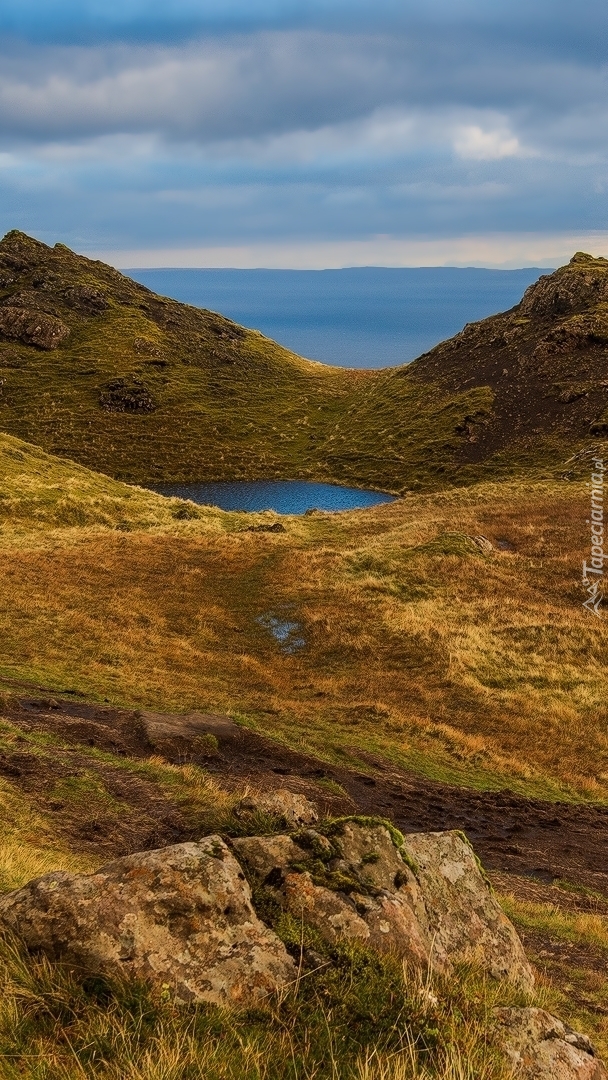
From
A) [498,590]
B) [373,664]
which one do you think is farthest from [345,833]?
[498,590]

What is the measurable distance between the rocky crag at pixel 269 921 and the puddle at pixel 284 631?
2320 cm

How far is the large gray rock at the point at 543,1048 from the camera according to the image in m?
5.00

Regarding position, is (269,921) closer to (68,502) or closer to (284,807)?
(284,807)

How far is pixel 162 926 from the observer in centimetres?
551

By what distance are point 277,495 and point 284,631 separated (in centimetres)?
6996

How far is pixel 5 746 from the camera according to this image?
1552 centimetres

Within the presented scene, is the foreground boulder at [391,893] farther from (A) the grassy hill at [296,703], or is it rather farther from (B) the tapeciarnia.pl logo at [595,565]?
(B) the tapeciarnia.pl logo at [595,565]

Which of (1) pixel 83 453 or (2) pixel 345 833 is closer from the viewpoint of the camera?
(2) pixel 345 833

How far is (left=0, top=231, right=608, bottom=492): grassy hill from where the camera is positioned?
110500 millimetres

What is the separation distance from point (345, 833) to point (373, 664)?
21.7 m

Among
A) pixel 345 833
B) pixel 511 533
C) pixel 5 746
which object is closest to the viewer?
pixel 345 833

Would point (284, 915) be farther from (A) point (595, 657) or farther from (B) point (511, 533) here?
(B) point (511, 533)

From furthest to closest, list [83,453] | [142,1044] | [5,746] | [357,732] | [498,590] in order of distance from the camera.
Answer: [83,453] → [498,590] → [357,732] → [5,746] → [142,1044]

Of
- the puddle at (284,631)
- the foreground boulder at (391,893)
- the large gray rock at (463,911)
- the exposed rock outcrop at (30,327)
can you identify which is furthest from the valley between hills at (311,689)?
the exposed rock outcrop at (30,327)
